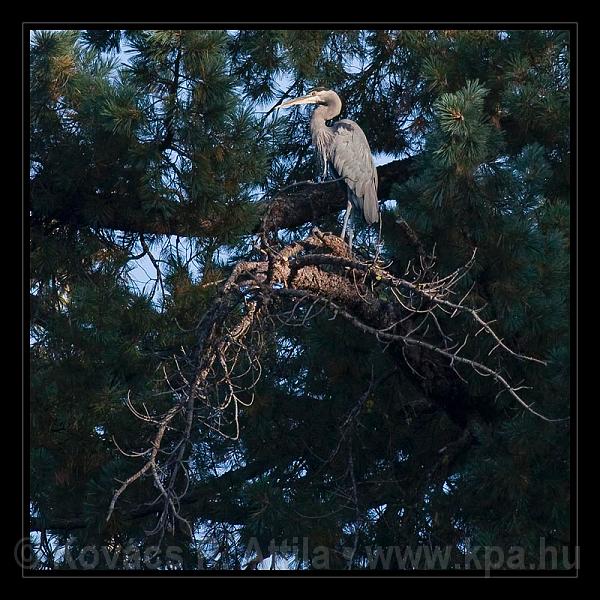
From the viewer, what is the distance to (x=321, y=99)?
20.2 feet

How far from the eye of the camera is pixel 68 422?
508cm

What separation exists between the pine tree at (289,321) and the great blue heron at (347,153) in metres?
0.19

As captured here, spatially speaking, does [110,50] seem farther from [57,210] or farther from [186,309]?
[186,309]

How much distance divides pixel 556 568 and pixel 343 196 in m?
2.51

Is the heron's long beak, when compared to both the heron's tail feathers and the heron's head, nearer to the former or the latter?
the heron's head

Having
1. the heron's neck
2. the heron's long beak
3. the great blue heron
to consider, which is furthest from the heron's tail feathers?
the heron's long beak

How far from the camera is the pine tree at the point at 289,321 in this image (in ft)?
15.0

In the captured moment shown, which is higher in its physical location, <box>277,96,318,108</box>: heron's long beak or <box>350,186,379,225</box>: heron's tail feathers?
<box>277,96,318,108</box>: heron's long beak

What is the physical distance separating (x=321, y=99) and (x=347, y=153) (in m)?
0.66

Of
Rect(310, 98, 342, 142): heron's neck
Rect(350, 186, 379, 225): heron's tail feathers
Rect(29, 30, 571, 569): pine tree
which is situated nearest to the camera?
Rect(29, 30, 571, 569): pine tree

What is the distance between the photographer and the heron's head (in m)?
6.11

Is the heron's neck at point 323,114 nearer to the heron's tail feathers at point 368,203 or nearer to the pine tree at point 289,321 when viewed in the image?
the pine tree at point 289,321

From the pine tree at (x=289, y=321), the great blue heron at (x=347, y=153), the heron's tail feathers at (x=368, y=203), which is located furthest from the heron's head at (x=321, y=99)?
the heron's tail feathers at (x=368, y=203)

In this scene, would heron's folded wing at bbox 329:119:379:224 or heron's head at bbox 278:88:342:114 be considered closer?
heron's folded wing at bbox 329:119:379:224
